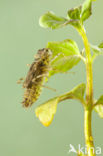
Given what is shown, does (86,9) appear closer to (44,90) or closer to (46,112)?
(46,112)

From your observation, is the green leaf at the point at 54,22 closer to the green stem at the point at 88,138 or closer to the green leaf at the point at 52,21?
the green leaf at the point at 52,21

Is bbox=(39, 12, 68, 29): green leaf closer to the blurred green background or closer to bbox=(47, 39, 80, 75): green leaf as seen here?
bbox=(47, 39, 80, 75): green leaf

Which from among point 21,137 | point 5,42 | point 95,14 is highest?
point 95,14

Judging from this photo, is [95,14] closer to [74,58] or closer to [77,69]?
[77,69]

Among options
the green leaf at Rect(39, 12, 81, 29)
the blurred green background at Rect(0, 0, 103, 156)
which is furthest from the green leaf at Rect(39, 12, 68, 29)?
the blurred green background at Rect(0, 0, 103, 156)

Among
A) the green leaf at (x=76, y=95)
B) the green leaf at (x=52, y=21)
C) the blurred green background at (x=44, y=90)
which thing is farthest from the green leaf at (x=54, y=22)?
the blurred green background at (x=44, y=90)

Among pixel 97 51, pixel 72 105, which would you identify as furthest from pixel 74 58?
pixel 72 105
